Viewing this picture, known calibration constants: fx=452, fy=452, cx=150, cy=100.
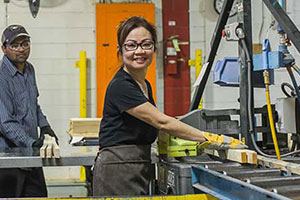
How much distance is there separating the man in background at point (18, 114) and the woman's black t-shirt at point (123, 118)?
1126 mm

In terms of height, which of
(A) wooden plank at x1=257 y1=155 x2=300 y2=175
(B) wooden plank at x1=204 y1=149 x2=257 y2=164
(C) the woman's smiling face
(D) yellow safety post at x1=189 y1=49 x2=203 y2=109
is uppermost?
(D) yellow safety post at x1=189 y1=49 x2=203 y2=109

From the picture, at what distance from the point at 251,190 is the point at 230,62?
49.0 inches

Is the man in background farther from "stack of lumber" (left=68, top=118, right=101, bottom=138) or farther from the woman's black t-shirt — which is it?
the woman's black t-shirt

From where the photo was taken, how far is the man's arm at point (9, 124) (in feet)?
9.88

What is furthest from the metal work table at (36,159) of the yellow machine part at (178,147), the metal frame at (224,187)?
Answer: the metal frame at (224,187)

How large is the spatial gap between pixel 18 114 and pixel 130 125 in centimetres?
138

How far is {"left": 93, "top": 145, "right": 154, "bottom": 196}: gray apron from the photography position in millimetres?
2080

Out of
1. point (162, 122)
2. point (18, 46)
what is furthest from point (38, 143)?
point (162, 122)

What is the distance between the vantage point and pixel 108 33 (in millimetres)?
5762

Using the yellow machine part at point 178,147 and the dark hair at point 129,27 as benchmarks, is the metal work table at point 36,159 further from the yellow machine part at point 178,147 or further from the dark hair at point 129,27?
the dark hair at point 129,27

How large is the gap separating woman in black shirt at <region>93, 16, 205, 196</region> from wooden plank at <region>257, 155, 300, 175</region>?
0.89 feet

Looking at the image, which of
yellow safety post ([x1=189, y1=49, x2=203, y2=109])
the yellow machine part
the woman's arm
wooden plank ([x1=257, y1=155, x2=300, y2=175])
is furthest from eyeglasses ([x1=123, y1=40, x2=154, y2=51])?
yellow safety post ([x1=189, y1=49, x2=203, y2=109])

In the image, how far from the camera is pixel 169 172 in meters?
2.09

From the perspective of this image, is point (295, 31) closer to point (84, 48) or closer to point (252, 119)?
point (252, 119)
